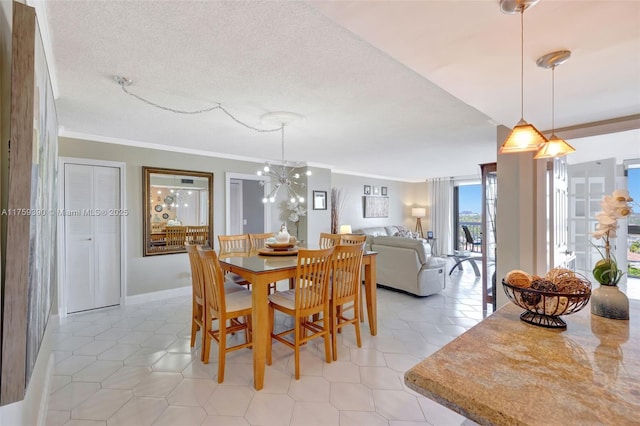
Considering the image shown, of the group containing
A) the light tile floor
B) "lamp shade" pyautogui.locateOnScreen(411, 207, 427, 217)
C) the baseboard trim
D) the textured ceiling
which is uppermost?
the textured ceiling

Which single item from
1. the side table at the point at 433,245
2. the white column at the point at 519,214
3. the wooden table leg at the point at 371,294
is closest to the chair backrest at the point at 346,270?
the wooden table leg at the point at 371,294

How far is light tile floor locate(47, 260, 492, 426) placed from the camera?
1846 mm

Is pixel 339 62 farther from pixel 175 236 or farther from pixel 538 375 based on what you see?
pixel 175 236

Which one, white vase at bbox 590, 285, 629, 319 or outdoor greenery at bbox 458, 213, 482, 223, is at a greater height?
outdoor greenery at bbox 458, 213, 482, 223

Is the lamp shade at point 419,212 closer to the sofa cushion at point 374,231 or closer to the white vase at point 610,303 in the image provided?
the sofa cushion at point 374,231

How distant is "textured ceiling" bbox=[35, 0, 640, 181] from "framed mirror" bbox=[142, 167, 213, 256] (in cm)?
103

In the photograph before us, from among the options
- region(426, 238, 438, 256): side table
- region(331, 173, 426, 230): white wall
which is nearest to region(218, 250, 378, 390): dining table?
region(331, 173, 426, 230): white wall

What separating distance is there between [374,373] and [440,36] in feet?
7.60

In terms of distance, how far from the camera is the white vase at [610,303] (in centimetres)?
123

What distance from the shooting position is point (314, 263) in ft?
7.71

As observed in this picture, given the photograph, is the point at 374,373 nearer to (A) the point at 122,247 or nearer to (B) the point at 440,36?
(B) the point at 440,36

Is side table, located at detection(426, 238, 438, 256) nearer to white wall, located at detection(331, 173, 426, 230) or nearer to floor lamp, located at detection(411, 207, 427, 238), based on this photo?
floor lamp, located at detection(411, 207, 427, 238)

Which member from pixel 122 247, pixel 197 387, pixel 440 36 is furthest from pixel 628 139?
pixel 122 247

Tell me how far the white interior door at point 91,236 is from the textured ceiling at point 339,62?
69cm
